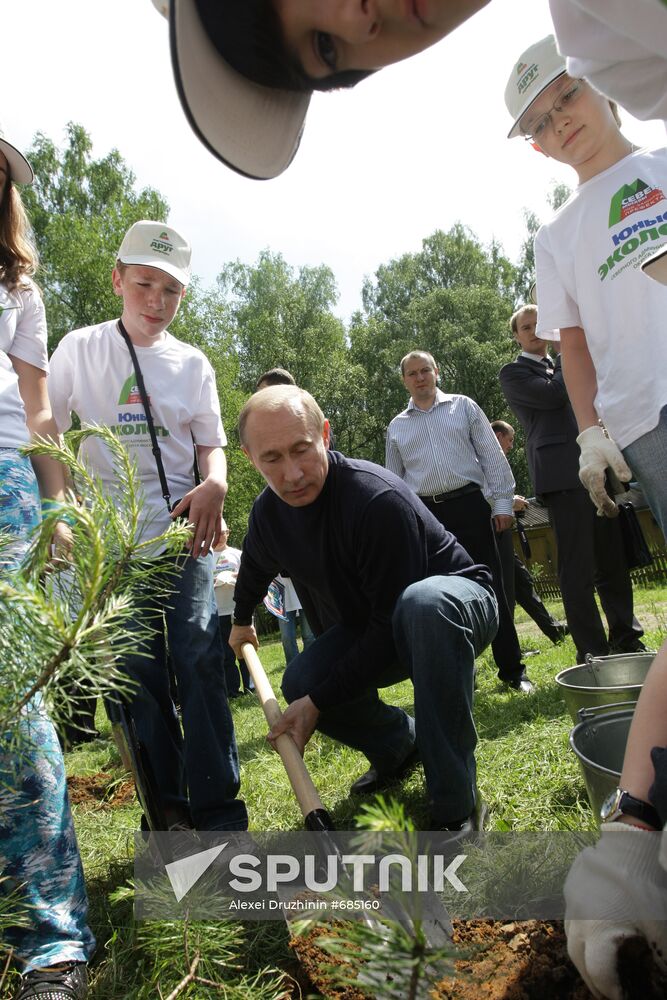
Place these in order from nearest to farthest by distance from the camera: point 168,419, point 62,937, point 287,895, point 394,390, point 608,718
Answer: point 62,937, point 287,895, point 608,718, point 168,419, point 394,390

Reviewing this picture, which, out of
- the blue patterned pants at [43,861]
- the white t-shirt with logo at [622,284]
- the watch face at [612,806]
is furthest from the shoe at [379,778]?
the watch face at [612,806]

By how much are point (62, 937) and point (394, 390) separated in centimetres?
3507

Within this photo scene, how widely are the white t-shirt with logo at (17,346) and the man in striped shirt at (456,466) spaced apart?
302 centimetres

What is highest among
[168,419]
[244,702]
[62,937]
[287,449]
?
[168,419]

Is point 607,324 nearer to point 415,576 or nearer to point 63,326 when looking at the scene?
point 415,576

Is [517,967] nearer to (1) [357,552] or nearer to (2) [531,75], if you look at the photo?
(1) [357,552]

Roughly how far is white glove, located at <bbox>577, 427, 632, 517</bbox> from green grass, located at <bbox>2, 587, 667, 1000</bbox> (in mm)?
917

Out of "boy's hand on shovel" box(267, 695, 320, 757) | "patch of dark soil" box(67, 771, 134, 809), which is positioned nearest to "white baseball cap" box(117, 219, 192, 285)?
"boy's hand on shovel" box(267, 695, 320, 757)

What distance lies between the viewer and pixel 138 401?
268cm

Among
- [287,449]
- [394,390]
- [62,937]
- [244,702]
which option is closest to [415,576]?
[287,449]

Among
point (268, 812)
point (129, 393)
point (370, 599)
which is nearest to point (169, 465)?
point (129, 393)

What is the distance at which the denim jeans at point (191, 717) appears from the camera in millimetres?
2320

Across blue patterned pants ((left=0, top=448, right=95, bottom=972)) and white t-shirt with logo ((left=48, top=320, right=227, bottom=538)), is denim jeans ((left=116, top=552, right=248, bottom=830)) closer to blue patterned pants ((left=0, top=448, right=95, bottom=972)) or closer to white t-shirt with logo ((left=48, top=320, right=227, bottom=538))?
white t-shirt with logo ((left=48, top=320, right=227, bottom=538))

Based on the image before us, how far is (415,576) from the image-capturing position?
245cm
